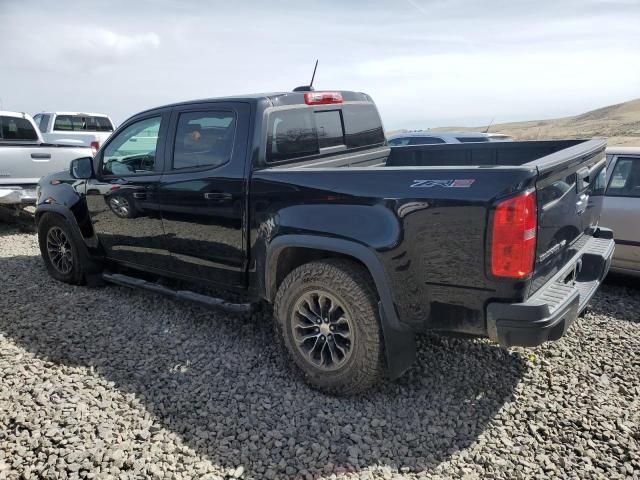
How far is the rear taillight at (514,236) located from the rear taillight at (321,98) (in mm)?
1934

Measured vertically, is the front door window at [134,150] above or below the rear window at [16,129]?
below

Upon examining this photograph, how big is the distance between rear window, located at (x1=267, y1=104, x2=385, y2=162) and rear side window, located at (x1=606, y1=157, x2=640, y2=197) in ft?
8.11

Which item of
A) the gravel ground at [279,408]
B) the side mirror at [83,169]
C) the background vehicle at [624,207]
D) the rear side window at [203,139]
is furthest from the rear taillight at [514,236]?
the side mirror at [83,169]

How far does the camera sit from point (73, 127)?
13.4m

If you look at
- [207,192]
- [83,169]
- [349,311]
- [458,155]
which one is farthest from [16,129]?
[349,311]

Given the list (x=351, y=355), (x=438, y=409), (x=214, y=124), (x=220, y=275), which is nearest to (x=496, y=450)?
(x=438, y=409)

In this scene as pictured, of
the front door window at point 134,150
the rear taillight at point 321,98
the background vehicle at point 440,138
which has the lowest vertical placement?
the background vehicle at point 440,138

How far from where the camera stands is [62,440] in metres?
2.86

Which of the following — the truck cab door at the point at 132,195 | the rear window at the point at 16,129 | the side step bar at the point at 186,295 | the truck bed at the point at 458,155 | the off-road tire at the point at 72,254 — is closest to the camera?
the side step bar at the point at 186,295

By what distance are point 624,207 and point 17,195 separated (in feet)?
24.9

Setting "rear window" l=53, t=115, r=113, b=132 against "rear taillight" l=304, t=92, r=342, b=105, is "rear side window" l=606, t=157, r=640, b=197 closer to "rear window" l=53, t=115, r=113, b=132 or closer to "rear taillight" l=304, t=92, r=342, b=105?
"rear taillight" l=304, t=92, r=342, b=105

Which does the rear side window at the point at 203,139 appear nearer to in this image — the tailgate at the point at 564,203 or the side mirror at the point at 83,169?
the side mirror at the point at 83,169

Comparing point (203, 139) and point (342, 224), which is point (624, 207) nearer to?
point (342, 224)

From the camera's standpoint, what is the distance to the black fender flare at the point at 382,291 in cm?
296
